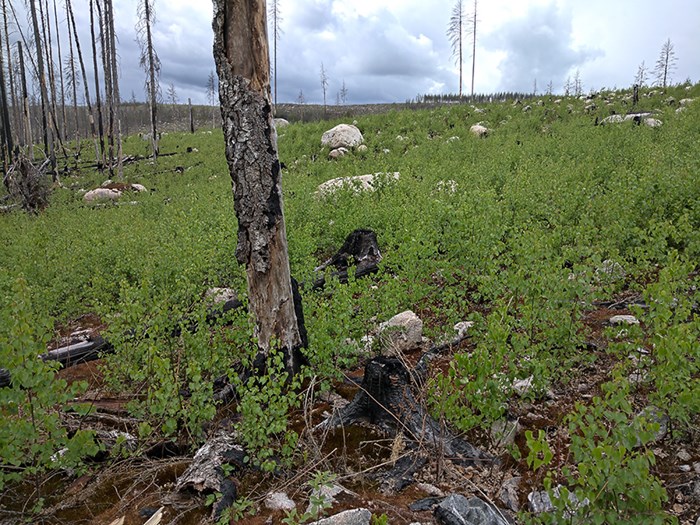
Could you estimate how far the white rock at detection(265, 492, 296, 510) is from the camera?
2580mm

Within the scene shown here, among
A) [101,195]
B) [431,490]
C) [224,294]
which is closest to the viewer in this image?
[431,490]

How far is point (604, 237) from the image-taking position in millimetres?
5730

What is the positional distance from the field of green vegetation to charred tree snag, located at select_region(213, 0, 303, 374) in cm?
33

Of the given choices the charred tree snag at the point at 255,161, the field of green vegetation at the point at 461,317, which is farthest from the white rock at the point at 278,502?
the charred tree snag at the point at 255,161

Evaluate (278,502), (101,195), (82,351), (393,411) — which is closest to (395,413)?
(393,411)

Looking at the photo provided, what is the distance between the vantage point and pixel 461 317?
4.78 metres

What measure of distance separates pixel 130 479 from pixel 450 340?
280 centimetres

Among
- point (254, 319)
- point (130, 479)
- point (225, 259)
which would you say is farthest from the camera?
point (225, 259)

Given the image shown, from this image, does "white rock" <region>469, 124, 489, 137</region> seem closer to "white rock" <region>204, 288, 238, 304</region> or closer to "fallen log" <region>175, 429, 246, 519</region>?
"white rock" <region>204, 288, 238, 304</region>

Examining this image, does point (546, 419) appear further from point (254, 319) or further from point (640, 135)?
point (640, 135)

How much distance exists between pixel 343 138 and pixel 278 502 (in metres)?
18.3

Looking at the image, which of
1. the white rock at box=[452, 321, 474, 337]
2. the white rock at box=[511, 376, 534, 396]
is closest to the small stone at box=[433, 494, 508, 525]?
the white rock at box=[511, 376, 534, 396]

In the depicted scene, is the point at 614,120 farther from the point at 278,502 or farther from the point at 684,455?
the point at 278,502

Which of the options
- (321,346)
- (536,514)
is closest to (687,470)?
(536,514)
